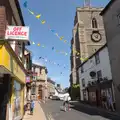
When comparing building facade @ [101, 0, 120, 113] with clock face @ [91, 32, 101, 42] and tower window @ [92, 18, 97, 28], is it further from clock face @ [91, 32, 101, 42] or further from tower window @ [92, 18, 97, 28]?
tower window @ [92, 18, 97, 28]

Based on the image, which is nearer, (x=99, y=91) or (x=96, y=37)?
(x=99, y=91)

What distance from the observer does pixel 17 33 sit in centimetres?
915

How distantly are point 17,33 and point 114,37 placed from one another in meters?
13.8

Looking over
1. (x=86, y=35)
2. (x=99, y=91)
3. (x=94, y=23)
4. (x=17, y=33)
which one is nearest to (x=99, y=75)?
(x=99, y=91)

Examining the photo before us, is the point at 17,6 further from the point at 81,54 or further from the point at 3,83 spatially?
the point at 81,54

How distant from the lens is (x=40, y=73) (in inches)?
2466

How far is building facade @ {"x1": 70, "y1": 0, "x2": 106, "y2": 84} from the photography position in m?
53.2

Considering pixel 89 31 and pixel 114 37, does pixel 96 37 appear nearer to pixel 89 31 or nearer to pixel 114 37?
pixel 89 31

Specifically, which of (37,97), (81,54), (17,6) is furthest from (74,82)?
(17,6)

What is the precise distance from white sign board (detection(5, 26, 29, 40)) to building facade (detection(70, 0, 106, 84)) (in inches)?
1695

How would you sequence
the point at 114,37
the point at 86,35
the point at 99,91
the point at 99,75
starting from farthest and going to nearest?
the point at 86,35 < the point at 99,75 < the point at 99,91 < the point at 114,37

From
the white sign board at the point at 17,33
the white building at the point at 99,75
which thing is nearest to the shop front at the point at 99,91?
the white building at the point at 99,75

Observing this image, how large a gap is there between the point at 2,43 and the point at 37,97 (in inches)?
2100

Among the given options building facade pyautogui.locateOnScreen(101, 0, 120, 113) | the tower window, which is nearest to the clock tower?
the tower window
